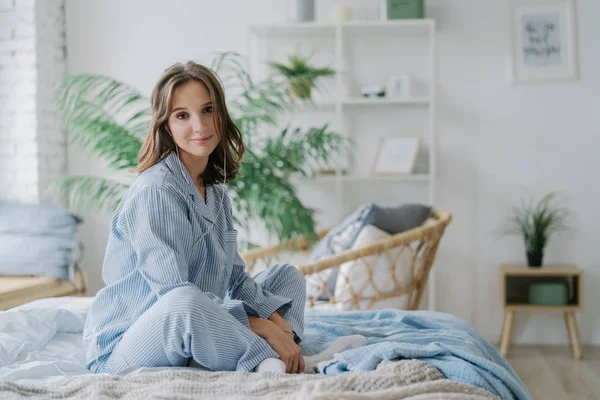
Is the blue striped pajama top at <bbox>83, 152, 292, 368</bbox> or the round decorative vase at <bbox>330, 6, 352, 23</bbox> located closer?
the blue striped pajama top at <bbox>83, 152, 292, 368</bbox>

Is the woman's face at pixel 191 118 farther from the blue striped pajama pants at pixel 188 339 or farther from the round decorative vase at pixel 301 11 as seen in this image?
the round decorative vase at pixel 301 11

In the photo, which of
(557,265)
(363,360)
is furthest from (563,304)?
(363,360)

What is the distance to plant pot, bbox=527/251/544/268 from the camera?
4.02 m

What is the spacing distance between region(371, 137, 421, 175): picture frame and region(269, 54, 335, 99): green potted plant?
57 cm

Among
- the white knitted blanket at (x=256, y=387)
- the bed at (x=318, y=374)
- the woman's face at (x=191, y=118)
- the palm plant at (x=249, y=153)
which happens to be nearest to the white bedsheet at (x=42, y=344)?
the bed at (x=318, y=374)

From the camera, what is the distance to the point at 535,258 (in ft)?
13.2

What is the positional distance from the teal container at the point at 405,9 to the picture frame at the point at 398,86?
33 centimetres

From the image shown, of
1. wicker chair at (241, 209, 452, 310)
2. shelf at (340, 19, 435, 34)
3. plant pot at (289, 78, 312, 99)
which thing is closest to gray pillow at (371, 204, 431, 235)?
wicker chair at (241, 209, 452, 310)

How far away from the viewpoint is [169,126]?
1.87 metres

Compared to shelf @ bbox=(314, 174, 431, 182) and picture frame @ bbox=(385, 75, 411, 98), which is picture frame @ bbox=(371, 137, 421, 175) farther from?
picture frame @ bbox=(385, 75, 411, 98)

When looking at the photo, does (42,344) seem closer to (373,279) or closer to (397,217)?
(373,279)

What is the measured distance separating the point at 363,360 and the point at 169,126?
30.5 inches

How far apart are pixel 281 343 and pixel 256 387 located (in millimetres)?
315

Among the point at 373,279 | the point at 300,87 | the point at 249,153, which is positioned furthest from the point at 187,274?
the point at 300,87
